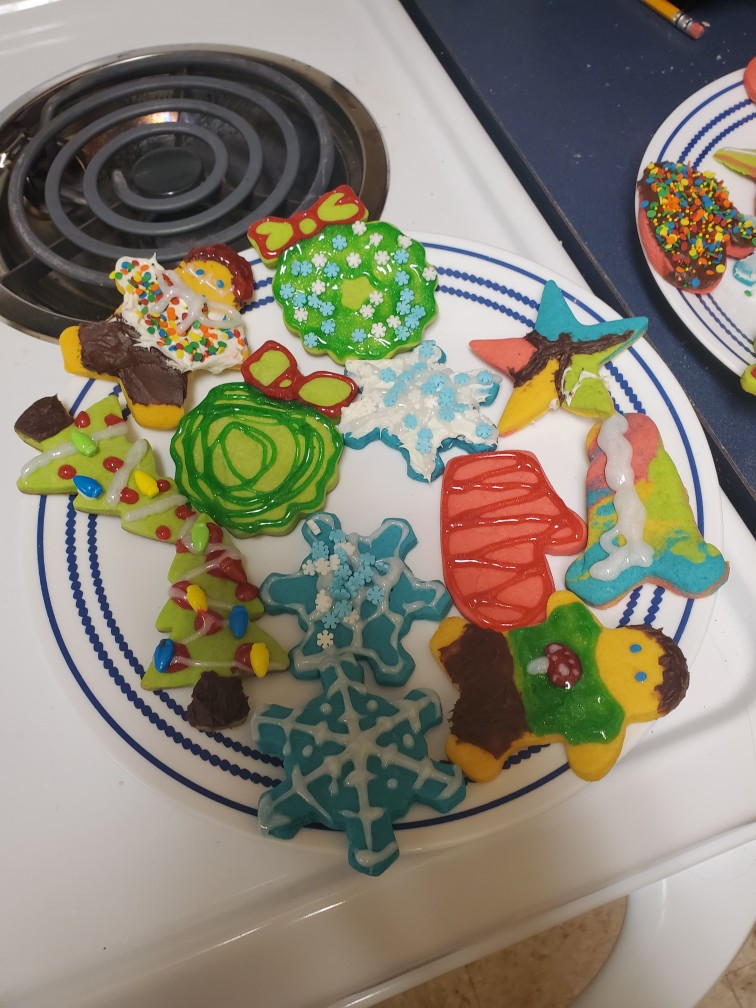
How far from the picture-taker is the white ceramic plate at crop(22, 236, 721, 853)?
0.65 m

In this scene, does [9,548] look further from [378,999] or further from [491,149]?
[491,149]

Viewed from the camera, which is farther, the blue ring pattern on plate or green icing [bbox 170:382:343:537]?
the blue ring pattern on plate

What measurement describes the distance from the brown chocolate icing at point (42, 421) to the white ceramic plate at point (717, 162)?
743mm

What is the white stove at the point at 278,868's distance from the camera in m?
0.59

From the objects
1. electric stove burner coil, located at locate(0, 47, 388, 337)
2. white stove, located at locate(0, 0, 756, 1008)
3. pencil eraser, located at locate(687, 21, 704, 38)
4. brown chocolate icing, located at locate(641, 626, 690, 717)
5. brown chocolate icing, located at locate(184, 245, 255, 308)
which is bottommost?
white stove, located at locate(0, 0, 756, 1008)

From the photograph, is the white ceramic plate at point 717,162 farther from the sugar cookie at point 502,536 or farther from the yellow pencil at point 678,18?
the sugar cookie at point 502,536

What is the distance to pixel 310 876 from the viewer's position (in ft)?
2.04

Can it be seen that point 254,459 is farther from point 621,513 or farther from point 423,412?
point 621,513

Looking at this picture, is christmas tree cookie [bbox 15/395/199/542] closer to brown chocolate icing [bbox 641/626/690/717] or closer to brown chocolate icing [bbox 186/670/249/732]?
brown chocolate icing [bbox 186/670/249/732]

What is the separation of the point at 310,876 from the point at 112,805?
191 millimetres

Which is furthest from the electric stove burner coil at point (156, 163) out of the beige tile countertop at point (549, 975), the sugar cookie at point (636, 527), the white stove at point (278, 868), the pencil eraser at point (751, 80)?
the beige tile countertop at point (549, 975)

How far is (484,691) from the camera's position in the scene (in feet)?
2.17

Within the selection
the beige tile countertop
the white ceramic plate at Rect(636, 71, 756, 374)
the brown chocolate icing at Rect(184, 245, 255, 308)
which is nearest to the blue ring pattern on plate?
the white ceramic plate at Rect(636, 71, 756, 374)

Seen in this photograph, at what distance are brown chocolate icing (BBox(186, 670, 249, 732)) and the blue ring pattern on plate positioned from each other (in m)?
0.70
